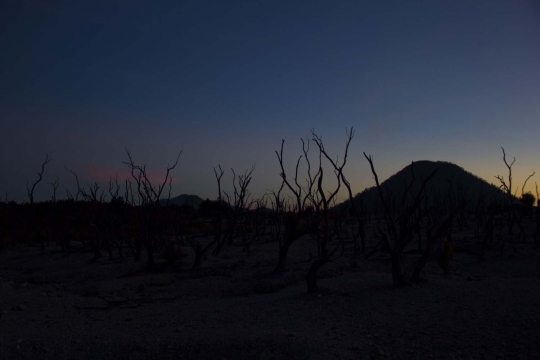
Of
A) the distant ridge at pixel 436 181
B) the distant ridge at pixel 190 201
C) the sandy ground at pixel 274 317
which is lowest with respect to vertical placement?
the sandy ground at pixel 274 317

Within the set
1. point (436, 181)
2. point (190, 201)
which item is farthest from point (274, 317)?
point (436, 181)

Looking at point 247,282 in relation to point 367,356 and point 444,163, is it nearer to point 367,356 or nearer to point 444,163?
point 367,356

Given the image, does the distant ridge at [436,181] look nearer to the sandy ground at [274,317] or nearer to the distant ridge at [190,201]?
the distant ridge at [190,201]

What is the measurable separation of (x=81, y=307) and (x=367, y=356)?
17.5 ft

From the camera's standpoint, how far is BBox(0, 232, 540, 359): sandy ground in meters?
4.56

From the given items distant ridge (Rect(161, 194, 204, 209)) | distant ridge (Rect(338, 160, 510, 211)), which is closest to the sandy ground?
distant ridge (Rect(161, 194, 204, 209))

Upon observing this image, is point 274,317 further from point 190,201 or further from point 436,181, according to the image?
point 436,181

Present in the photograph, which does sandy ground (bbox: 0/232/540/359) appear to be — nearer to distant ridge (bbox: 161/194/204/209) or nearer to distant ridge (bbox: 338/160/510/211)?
distant ridge (bbox: 161/194/204/209)

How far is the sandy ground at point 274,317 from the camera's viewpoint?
4.56 metres

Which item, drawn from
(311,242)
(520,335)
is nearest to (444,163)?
(311,242)

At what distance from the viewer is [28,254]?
14469 mm

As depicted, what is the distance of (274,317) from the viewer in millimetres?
5871

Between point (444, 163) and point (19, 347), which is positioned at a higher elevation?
point (444, 163)

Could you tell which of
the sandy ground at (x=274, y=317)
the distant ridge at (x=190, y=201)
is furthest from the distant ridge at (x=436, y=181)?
the sandy ground at (x=274, y=317)
